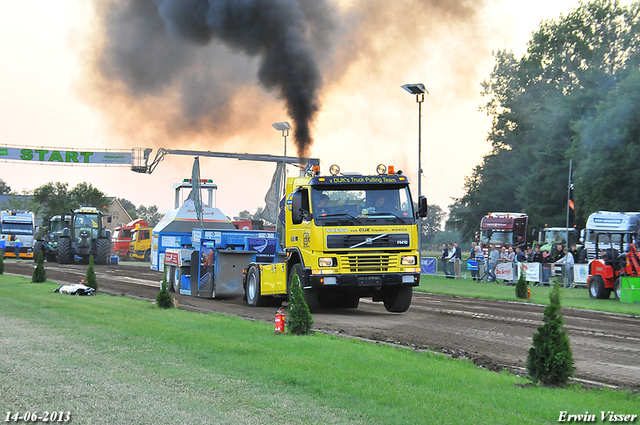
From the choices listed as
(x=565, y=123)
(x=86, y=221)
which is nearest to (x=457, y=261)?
(x=86, y=221)

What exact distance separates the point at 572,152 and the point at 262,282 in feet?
119

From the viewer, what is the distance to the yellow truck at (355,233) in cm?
1458

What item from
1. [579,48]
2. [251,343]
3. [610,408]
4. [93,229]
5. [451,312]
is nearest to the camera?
[610,408]

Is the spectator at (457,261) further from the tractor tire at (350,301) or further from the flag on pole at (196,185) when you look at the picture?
the tractor tire at (350,301)

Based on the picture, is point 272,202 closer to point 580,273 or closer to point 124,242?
point 580,273

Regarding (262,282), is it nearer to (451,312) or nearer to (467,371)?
(451,312)

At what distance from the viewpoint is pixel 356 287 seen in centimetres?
Answer: 1489

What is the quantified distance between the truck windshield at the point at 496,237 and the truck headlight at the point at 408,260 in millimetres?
37558

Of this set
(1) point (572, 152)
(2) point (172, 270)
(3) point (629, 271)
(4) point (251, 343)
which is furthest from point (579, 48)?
(4) point (251, 343)

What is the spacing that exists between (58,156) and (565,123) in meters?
38.4

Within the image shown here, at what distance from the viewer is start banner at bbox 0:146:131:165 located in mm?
44000

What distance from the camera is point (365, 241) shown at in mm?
14609

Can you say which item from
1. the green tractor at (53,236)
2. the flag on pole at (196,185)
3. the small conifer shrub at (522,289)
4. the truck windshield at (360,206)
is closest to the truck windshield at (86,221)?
the green tractor at (53,236)

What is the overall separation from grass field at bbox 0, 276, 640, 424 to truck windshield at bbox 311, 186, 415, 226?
4.12 metres
